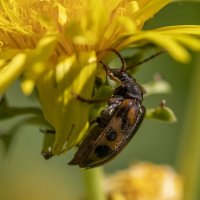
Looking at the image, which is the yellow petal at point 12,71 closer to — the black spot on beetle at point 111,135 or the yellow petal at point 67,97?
the yellow petal at point 67,97

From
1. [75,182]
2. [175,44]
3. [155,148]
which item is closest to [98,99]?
[175,44]

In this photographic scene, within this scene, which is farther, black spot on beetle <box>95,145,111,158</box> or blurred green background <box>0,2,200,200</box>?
blurred green background <box>0,2,200,200</box>

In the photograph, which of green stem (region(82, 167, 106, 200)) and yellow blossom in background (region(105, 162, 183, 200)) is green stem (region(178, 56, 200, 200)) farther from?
green stem (region(82, 167, 106, 200))

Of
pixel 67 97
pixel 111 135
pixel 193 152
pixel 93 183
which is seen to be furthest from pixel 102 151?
pixel 193 152

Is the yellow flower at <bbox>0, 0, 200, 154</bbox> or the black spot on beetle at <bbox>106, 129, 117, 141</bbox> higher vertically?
the yellow flower at <bbox>0, 0, 200, 154</bbox>

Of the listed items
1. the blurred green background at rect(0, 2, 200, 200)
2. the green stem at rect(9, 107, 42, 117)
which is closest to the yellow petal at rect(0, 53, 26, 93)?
the green stem at rect(9, 107, 42, 117)

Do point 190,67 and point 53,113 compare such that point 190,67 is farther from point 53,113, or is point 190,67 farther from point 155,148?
point 53,113
